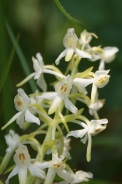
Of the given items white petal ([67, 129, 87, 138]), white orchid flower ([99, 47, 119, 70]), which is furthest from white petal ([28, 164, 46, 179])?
white orchid flower ([99, 47, 119, 70])

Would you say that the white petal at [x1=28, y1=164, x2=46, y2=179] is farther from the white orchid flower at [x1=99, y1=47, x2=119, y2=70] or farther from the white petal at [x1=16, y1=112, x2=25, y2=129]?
the white orchid flower at [x1=99, y1=47, x2=119, y2=70]

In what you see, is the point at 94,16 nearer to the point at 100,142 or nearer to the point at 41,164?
the point at 100,142

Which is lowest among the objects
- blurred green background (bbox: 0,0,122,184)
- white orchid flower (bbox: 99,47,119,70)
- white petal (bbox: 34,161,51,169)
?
white petal (bbox: 34,161,51,169)

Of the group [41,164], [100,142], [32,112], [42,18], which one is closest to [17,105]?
[32,112]

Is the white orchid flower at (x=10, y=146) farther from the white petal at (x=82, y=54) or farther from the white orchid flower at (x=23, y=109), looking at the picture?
the white petal at (x=82, y=54)

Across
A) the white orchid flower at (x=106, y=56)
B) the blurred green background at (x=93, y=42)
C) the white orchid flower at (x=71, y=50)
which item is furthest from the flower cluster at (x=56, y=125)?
the blurred green background at (x=93, y=42)

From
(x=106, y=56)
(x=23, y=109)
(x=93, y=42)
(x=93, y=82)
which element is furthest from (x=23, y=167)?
(x=93, y=42)

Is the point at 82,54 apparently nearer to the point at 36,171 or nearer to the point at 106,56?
the point at 106,56
